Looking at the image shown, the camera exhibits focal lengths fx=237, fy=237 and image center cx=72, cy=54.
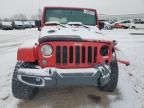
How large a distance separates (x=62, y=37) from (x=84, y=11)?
8.14ft

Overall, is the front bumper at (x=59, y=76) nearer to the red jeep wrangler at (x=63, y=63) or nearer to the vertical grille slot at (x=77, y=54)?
the red jeep wrangler at (x=63, y=63)

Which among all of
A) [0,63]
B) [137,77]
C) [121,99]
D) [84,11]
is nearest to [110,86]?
[121,99]

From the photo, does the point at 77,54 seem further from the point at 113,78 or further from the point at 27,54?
the point at 113,78

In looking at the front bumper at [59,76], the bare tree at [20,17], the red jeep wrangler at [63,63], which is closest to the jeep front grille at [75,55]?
the red jeep wrangler at [63,63]

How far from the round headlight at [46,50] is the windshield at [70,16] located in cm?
200

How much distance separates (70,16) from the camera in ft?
20.8

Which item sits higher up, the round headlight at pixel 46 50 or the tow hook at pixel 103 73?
the round headlight at pixel 46 50

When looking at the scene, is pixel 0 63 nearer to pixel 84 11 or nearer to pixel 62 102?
pixel 84 11

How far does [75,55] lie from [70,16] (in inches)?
90.8

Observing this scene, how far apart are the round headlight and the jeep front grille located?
142mm

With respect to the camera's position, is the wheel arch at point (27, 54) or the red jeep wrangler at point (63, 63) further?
the wheel arch at point (27, 54)

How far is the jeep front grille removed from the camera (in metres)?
4.25

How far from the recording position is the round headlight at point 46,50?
14.0ft

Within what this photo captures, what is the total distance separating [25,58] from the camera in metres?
Answer: 4.36
